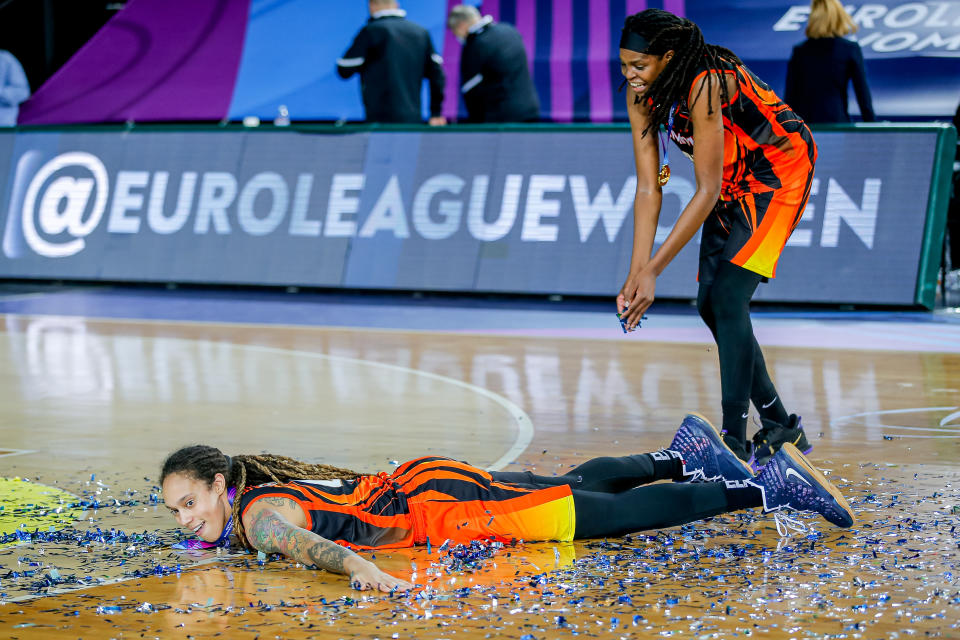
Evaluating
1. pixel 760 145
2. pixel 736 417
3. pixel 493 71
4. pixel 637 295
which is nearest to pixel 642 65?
pixel 760 145

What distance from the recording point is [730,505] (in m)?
4.80

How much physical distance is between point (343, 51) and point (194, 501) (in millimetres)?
15223

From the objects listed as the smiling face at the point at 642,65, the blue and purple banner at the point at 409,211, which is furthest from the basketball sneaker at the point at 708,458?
the blue and purple banner at the point at 409,211

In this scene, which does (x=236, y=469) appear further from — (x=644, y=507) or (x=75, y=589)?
(x=644, y=507)

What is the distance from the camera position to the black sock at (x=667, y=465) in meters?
5.18

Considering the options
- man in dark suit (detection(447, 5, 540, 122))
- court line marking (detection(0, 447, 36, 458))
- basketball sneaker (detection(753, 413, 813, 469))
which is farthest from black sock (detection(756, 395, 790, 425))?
man in dark suit (detection(447, 5, 540, 122))

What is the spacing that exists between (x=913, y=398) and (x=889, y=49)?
394 inches

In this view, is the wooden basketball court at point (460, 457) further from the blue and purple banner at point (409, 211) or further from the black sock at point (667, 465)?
the blue and purple banner at point (409, 211)

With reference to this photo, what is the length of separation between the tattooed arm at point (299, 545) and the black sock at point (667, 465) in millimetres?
1387

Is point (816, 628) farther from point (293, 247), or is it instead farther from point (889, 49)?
point (889, 49)

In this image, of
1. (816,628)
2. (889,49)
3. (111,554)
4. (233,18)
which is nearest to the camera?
(816,628)

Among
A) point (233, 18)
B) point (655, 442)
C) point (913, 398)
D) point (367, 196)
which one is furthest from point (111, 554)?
point (233, 18)

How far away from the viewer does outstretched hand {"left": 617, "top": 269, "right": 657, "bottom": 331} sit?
514 centimetres

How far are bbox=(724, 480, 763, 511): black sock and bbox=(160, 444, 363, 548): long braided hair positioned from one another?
140 centimetres
